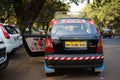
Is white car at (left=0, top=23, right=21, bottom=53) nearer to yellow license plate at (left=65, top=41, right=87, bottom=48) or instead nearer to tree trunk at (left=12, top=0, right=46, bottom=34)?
yellow license plate at (left=65, top=41, right=87, bottom=48)

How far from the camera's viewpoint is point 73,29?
9.12 metres

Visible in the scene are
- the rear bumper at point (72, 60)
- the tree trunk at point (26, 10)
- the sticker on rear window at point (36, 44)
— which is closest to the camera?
the rear bumper at point (72, 60)

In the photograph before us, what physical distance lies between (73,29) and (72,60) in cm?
107

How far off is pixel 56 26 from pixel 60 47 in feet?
2.63

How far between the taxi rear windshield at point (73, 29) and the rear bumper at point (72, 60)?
71 centimetres

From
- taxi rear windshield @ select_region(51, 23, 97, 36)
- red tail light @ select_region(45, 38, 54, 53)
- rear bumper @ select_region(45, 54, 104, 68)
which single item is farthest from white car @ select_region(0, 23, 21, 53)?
rear bumper @ select_region(45, 54, 104, 68)

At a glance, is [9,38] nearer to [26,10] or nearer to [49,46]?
[49,46]

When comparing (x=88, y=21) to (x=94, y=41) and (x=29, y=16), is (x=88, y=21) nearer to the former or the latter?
(x=94, y=41)

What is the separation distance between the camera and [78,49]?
28.4ft

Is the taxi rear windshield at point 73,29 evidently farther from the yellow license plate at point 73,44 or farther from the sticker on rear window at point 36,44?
the sticker on rear window at point 36,44

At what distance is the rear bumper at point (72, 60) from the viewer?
8.55 metres

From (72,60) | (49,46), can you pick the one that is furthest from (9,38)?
(72,60)

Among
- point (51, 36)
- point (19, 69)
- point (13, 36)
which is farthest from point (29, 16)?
point (51, 36)

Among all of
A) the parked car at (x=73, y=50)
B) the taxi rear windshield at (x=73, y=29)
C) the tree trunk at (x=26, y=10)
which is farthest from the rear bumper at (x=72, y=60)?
the tree trunk at (x=26, y=10)
